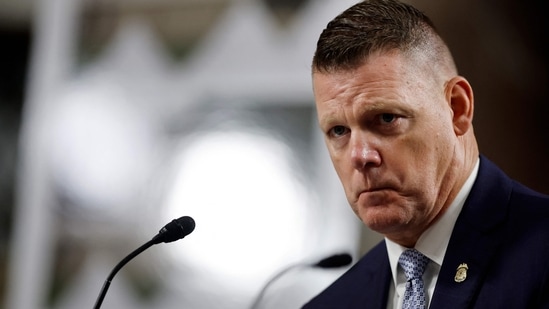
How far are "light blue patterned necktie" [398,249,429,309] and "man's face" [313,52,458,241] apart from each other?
0.11 metres

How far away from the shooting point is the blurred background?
500 cm

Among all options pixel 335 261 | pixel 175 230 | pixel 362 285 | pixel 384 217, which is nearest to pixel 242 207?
pixel 335 261

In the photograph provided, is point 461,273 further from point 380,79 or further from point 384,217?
point 380,79

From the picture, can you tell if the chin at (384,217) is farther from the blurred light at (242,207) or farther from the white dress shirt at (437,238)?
the blurred light at (242,207)

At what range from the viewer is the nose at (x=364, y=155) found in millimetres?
2271

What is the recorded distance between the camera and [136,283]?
541 cm

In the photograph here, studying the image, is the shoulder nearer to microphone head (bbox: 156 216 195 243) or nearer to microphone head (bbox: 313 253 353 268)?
microphone head (bbox: 313 253 353 268)

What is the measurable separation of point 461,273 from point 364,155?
377 mm

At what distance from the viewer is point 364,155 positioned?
2.28m

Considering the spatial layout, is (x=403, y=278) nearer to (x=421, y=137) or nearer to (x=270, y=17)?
(x=421, y=137)

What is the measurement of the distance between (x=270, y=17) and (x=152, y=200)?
1280mm

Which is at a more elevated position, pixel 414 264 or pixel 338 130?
pixel 338 130

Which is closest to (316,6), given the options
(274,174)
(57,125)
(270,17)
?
(270,17)

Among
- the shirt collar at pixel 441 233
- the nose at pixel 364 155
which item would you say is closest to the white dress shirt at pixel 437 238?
the shirt collar at pixel 441 233
